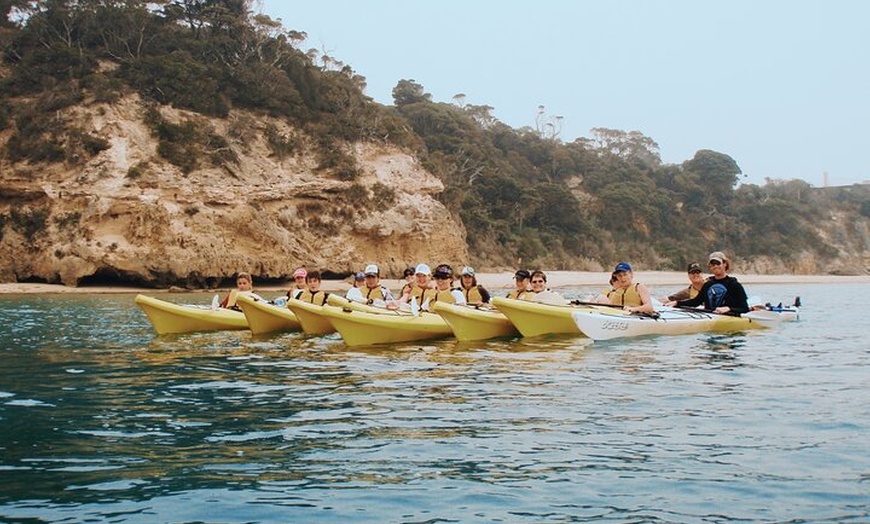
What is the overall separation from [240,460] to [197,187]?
28767 millimetres

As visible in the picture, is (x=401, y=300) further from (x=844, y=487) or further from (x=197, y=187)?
(x=197, y=187)

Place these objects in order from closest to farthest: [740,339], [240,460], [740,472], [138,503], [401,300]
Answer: [138,503] < [740,472] < [240,460] < [740,339] < [401,300]

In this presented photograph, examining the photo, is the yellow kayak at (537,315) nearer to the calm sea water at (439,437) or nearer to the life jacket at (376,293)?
the calm sea water at (439,437)

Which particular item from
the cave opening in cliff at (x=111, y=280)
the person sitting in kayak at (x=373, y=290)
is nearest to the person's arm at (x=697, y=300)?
the person sitting in kayak at (x=373, y=290)

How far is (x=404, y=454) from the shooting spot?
575 centimetres

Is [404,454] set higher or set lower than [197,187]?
lower

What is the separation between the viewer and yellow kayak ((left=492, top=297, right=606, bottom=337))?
12.5 m

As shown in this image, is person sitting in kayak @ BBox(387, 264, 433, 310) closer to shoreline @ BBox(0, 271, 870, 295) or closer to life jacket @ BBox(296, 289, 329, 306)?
life jacket @ BBox(296, 289, 329, 306)

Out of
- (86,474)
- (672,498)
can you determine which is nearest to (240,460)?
(86,474)

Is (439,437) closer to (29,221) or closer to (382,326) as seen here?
(382,326)

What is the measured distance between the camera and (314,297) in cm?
1430

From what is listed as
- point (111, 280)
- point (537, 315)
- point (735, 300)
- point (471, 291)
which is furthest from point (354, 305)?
point (111, 280)

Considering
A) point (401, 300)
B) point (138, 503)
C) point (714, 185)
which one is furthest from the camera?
point (714, 185)

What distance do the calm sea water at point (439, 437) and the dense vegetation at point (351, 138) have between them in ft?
85.7
